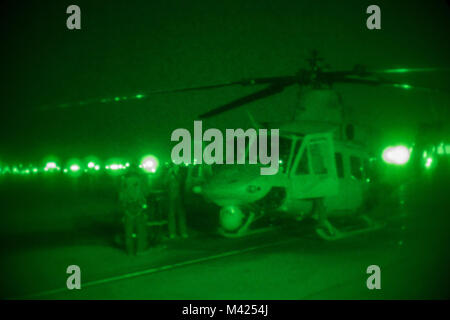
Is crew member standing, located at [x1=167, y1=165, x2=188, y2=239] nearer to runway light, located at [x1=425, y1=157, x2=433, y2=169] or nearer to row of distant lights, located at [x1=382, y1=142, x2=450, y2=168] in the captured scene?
row of distant lights, located at [x1=382, y1=142, x2=450, y2=168]

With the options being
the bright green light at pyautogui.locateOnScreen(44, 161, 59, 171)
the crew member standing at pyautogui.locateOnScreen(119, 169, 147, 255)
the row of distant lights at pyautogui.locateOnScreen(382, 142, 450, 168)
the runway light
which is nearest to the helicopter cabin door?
the crew member standing at pyautogui.locateOnScreen(119, 169, 147, 255)

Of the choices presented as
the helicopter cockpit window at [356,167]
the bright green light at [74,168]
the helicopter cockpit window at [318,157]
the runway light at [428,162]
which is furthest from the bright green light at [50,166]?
the helicopter cockpit window at [318,157]

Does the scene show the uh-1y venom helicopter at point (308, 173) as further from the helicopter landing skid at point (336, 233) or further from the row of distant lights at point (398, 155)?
the row of distant lights at point (398, 155)

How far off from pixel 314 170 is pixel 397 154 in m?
4.90

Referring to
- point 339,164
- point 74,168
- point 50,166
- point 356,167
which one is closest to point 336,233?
point 339,164

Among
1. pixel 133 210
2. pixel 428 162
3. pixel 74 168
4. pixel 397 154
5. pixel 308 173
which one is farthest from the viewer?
pixel 74 168

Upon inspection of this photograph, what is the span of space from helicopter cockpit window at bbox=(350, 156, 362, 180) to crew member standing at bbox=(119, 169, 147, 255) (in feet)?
18.6

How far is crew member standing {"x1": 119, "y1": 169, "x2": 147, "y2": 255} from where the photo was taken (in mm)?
9969

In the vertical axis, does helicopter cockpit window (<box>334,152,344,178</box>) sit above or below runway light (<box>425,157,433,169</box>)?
below

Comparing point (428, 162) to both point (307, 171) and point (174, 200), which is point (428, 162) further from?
point (174, 200)

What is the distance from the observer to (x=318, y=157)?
11445mm

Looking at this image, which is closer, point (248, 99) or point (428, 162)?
point (248, 99)
